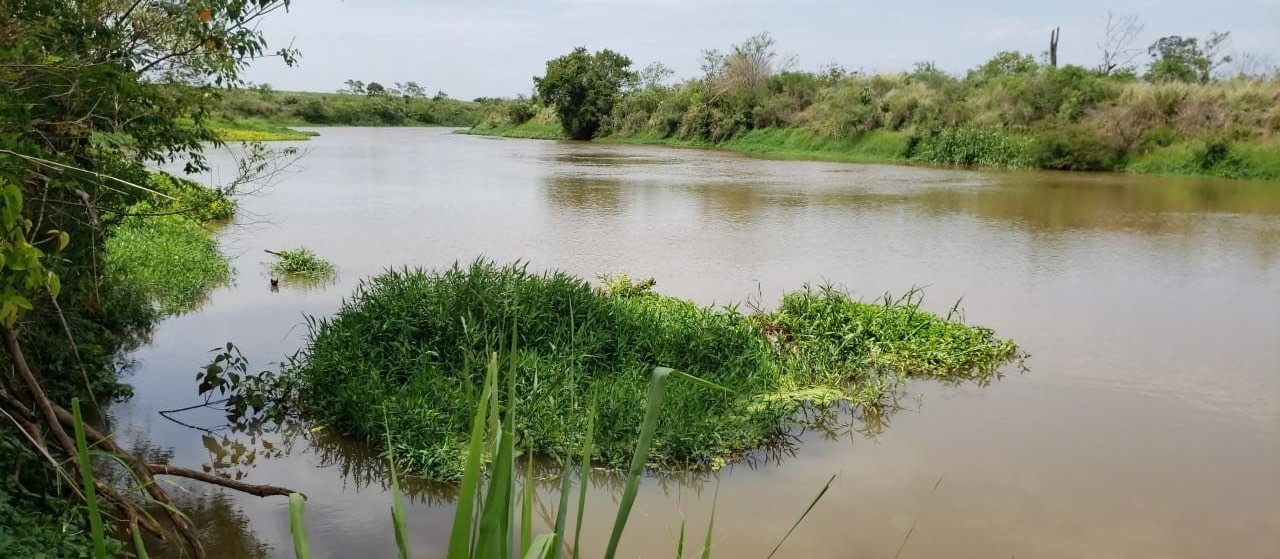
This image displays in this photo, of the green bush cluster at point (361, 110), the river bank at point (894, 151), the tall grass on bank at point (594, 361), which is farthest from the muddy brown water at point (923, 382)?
the green bush cluster at point (361, 110)

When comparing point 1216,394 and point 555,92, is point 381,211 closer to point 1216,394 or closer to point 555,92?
point 1216,394

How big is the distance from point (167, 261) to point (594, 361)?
458 cm

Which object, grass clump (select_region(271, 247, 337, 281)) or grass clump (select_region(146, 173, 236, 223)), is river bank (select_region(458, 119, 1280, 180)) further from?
grass clump (select_region(146, 173, 236, 223))

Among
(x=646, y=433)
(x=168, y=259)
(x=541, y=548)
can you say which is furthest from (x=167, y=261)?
(x=646, y=433)

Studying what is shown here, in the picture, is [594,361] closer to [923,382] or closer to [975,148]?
[923,382]

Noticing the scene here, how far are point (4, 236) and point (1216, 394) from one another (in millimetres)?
5528

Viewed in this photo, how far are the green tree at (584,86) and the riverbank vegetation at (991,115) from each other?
10.3 inches

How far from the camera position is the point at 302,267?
26.9 ft

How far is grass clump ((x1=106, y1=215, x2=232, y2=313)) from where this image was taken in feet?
22.5

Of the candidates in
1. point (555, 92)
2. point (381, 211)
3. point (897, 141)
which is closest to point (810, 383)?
point (381, 211)

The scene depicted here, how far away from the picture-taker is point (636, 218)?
12086 mm

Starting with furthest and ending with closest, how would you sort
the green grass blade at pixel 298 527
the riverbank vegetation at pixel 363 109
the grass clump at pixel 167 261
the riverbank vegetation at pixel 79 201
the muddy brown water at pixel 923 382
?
the riverbank vegetation at pixel 363 109
the grass clump at pixel 167 261
the muddy brown water at pixel 923 382
the riverbank vegetation at pixel 79 201
the green grass blade at pixel 298 527

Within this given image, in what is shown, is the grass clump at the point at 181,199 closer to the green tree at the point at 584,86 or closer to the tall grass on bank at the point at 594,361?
the tall grass on bank at the point at 594,361

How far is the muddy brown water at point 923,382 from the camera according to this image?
3.71m
